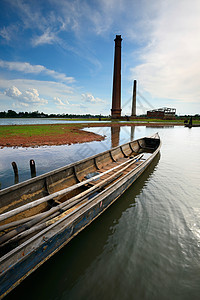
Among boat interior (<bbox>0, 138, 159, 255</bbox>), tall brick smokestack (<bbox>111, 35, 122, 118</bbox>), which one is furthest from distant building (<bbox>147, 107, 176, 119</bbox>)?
boat interior (<bbox>0, 138, 159, 255</bbox>)

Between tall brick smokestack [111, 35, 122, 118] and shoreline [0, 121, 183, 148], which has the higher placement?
tall brick smokestack [111, 35, 122, 118]

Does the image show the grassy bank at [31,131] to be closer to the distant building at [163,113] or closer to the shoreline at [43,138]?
the shoreline at [43,138]

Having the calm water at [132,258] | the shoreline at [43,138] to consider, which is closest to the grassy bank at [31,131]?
the shoreline at [43,138]

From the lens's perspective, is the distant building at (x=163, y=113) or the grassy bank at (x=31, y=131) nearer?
the grassy bank at (x=31, y=131)

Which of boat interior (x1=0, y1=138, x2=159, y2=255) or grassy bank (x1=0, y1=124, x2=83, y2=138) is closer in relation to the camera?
boat interior (x1=0, y1=138, x2=159, y2=255)

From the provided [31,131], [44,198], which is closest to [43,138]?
[31,131]

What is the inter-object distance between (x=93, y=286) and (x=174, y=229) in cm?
289

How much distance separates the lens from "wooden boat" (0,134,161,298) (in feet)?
7.51

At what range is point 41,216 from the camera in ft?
11.5

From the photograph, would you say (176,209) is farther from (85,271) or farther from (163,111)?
(163,111)

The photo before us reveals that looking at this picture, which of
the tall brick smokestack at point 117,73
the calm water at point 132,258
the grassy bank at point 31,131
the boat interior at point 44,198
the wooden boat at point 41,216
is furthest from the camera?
the tall brick smokestack at point 117,73

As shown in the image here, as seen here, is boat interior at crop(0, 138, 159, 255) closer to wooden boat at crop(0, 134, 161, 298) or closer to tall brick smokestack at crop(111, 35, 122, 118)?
wooden boat at crop(0, 134, 161, 298)

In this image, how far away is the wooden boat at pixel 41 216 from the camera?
2289mm

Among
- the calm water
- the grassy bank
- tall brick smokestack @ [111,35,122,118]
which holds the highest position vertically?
tall brick smokestack @ [111,35,122,118]
